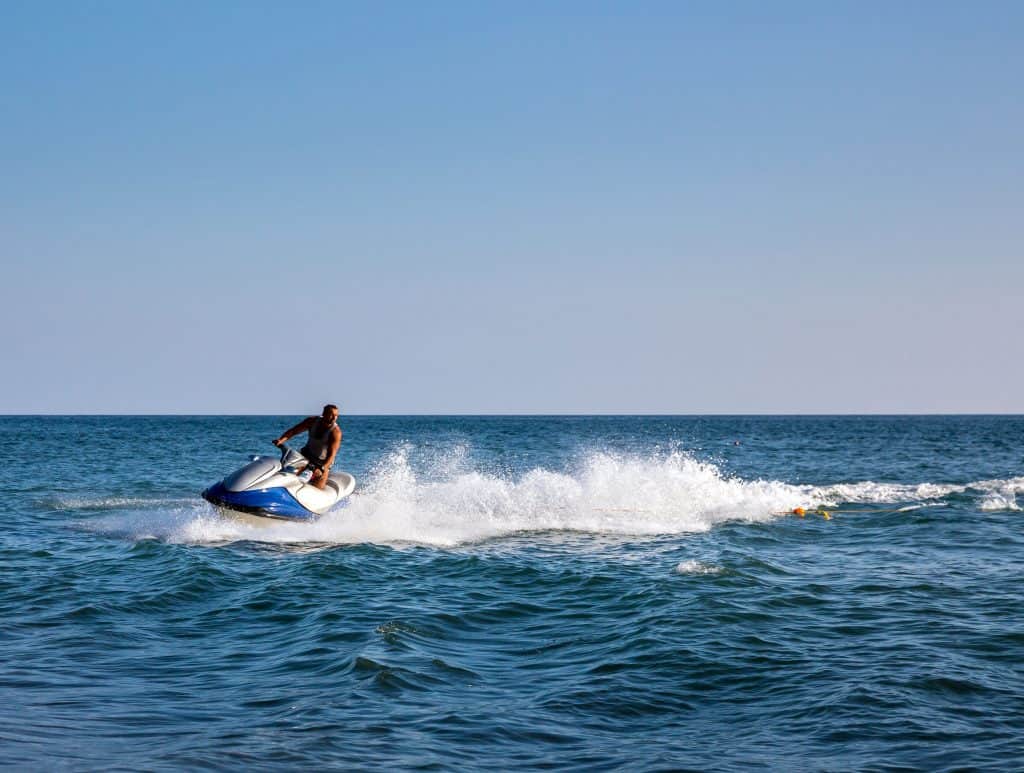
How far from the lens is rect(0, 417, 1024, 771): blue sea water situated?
7.71m

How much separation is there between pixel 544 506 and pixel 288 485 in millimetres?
6573

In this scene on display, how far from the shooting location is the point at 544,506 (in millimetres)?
22281

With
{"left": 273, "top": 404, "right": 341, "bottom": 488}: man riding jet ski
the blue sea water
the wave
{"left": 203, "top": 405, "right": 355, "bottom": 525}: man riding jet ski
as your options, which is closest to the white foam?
the blue sea water

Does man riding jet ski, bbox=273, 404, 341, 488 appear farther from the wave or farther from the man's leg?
the wave

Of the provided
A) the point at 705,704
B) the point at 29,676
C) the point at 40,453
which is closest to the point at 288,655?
the point at 29,676

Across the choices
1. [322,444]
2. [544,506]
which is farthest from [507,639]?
[544,506]

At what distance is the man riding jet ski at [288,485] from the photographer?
17109 millimetres

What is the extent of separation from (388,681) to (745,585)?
20.5 feet

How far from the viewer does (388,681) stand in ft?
30.4

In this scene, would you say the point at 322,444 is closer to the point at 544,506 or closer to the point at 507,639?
the point at 544,506

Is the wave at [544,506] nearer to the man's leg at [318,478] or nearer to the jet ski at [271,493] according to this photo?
the jet ski at [271,493]

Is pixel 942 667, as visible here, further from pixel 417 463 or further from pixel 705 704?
pixel 417 463

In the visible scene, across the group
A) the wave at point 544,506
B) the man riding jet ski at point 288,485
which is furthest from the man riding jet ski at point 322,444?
the wave at point 544,506

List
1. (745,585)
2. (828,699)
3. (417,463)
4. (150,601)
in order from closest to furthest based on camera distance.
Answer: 1. (828,699)
2. (150,601)
3. (745,585)
4. (417,463)
